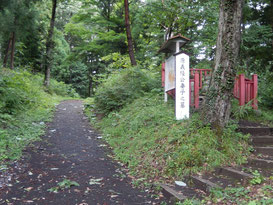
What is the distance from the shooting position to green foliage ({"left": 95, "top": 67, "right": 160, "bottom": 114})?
9844 mm

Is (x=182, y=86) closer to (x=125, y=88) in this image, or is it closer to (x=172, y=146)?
(x=172, y=146)

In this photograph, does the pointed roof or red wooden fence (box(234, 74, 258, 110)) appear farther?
red wooden fence (box(234, 74, 258, 110))

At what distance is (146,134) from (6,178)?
336 cm

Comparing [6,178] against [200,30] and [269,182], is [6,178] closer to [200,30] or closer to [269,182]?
[269,182]

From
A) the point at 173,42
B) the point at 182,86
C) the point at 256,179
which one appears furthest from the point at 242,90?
the point at 256,179

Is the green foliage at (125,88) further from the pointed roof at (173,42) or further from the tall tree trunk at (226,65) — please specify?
the tall tree trunk at (226,65)

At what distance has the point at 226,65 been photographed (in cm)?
518

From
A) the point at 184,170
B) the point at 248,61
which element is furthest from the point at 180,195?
the point at 248,61

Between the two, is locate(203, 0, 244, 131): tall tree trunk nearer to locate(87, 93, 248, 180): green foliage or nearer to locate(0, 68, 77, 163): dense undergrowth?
locate(87, 93, 248, 180): green foliage

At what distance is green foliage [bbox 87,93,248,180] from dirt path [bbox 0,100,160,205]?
0.51 metres

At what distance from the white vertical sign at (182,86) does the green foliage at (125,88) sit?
360 centimetres

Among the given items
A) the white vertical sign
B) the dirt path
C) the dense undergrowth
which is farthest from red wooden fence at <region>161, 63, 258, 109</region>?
the dense undergrowth

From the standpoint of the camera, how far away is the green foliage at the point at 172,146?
4.68m

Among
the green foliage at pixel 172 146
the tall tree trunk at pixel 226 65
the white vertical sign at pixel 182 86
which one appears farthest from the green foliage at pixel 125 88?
the tall tree trunk at pixel 226 65
